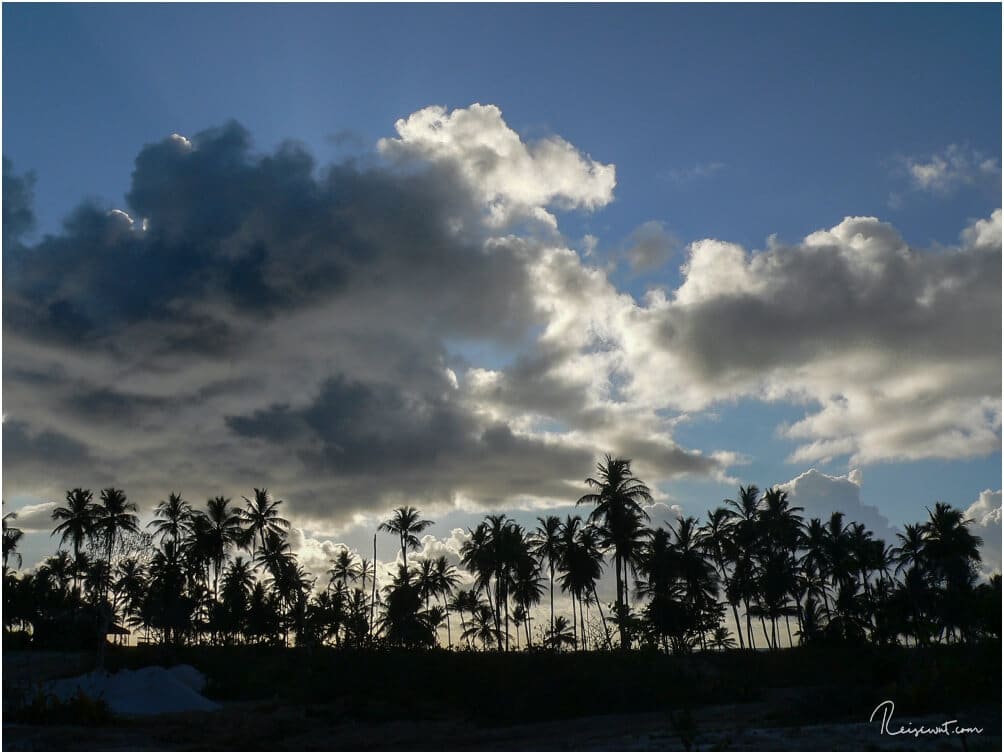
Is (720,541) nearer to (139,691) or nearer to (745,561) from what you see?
(745,561)

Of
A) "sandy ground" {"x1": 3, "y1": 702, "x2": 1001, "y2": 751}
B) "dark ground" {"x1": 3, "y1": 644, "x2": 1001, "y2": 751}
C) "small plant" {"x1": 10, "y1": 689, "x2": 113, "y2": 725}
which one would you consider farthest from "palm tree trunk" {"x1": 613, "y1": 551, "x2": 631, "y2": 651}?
"small plant" {"x1": 10, "y1": 689, "x2": 113, "y2": 725}

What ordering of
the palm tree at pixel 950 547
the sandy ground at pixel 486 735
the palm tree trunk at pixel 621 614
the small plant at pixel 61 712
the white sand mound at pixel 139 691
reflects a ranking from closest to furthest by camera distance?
the sandy ground at pixel 486 735 → the small plant at pixel 61 712 → the white sand mound at pixel 139 691 → the palm tree trunk at pixel 621 614 → the palm tree at pixel 950 547

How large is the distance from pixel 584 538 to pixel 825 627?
18280 millimetres

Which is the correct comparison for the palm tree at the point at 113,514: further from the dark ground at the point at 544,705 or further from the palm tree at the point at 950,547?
the palm tree at the point at 950,547

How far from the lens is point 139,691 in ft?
98.1

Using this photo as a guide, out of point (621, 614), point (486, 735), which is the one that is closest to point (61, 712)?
point (486, 735)

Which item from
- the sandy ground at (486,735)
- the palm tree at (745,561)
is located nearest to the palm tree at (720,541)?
the palm tree at (745,561)

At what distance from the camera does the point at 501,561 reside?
5900 centimetres

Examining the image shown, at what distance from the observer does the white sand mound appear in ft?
94.5

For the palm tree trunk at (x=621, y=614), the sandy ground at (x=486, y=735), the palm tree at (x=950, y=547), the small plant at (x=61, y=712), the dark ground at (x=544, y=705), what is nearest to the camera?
the sandy ground at (x=486, y=735)

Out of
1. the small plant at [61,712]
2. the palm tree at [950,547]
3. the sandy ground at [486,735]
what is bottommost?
the sandy ground at [486,735]

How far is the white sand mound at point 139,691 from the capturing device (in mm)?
28812

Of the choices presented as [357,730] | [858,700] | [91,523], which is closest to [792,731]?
[858,700]

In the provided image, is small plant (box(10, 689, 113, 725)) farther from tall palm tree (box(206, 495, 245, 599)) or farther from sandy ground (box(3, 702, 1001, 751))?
tall palm tree (box(206, 495, 245, 599))
